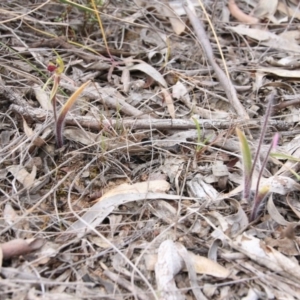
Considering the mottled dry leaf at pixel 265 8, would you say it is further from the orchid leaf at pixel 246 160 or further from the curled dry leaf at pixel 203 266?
the curled dry leaf at pixel 203 266

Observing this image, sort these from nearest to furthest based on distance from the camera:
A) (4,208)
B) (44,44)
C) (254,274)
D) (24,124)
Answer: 1. (254,274)
2. (4,208)
3. (24,124)
4. (44,44)

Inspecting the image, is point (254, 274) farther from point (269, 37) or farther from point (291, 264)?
point (269, 37)

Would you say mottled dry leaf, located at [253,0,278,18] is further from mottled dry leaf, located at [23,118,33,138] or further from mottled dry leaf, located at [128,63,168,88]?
mottled dry leaf, located at [23,118,33,138]

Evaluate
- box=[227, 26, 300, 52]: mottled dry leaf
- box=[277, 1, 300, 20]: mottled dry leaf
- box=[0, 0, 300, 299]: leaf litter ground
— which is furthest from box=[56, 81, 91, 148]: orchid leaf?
box=[277, 1, 300, 20]: mottled dry leaf

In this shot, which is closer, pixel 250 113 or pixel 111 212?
pixel 111 212

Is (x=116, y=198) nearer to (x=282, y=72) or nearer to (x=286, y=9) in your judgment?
(x=282, y=72)

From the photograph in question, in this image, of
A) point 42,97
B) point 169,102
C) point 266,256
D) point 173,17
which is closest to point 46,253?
point 266,256

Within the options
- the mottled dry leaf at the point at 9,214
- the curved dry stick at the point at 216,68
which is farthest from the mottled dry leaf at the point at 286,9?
the mottled dry leaf at the point at 9,214

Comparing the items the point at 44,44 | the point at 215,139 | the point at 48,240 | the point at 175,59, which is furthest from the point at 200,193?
the point at 44,44
